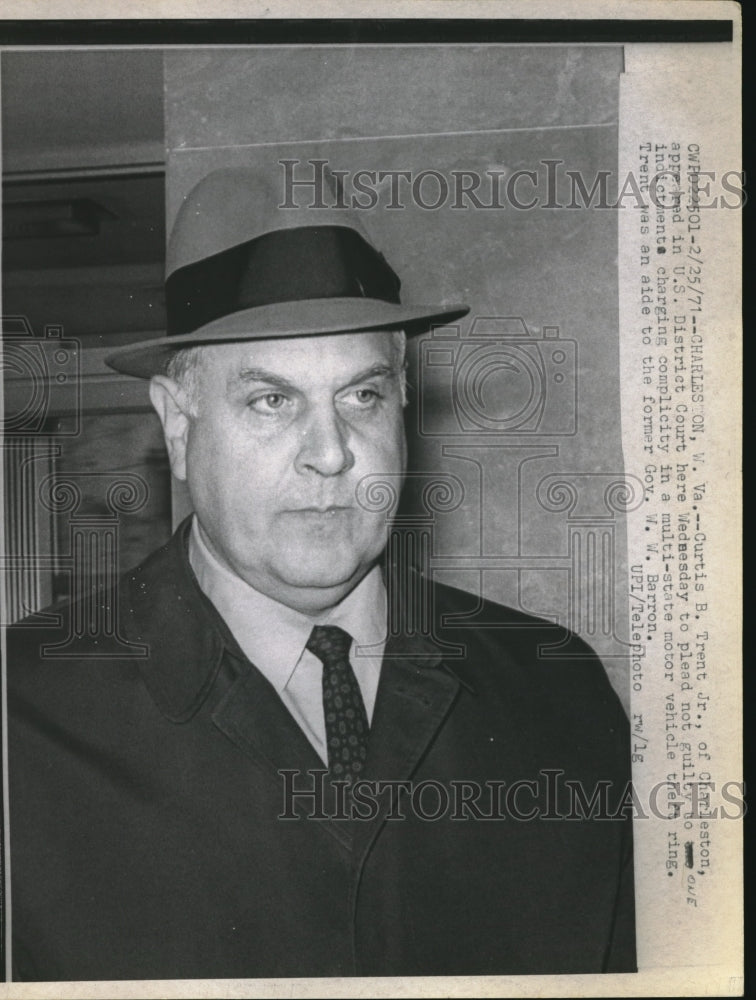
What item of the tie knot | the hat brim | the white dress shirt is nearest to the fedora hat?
the hat brim

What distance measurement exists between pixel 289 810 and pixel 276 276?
1.75 feet

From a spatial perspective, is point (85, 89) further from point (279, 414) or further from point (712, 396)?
point (712, 396)

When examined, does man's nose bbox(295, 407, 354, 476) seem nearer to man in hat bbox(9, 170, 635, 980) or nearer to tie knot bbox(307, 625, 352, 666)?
man in hat bbox(9, 170, 635, 980)

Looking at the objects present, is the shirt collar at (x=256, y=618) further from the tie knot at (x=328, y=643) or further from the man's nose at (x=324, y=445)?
the man's nose at (x=324, y=445)

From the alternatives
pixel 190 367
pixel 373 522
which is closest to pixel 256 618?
pixel 373 522

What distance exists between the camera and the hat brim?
2.76 ft

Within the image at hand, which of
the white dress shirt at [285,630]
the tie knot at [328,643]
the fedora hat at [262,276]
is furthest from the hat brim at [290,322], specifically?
the tie knot at [328,643]

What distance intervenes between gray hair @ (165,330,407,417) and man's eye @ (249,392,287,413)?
61 millimetres

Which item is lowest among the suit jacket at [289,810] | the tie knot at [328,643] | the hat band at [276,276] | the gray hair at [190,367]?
the suit jacket at [289,810]

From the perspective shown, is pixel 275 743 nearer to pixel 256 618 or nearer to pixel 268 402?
pixel 256 618

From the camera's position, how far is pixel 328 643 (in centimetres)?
89

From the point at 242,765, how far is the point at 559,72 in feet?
2.60

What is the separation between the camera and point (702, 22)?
94 cm

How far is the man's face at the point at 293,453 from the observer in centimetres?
85
